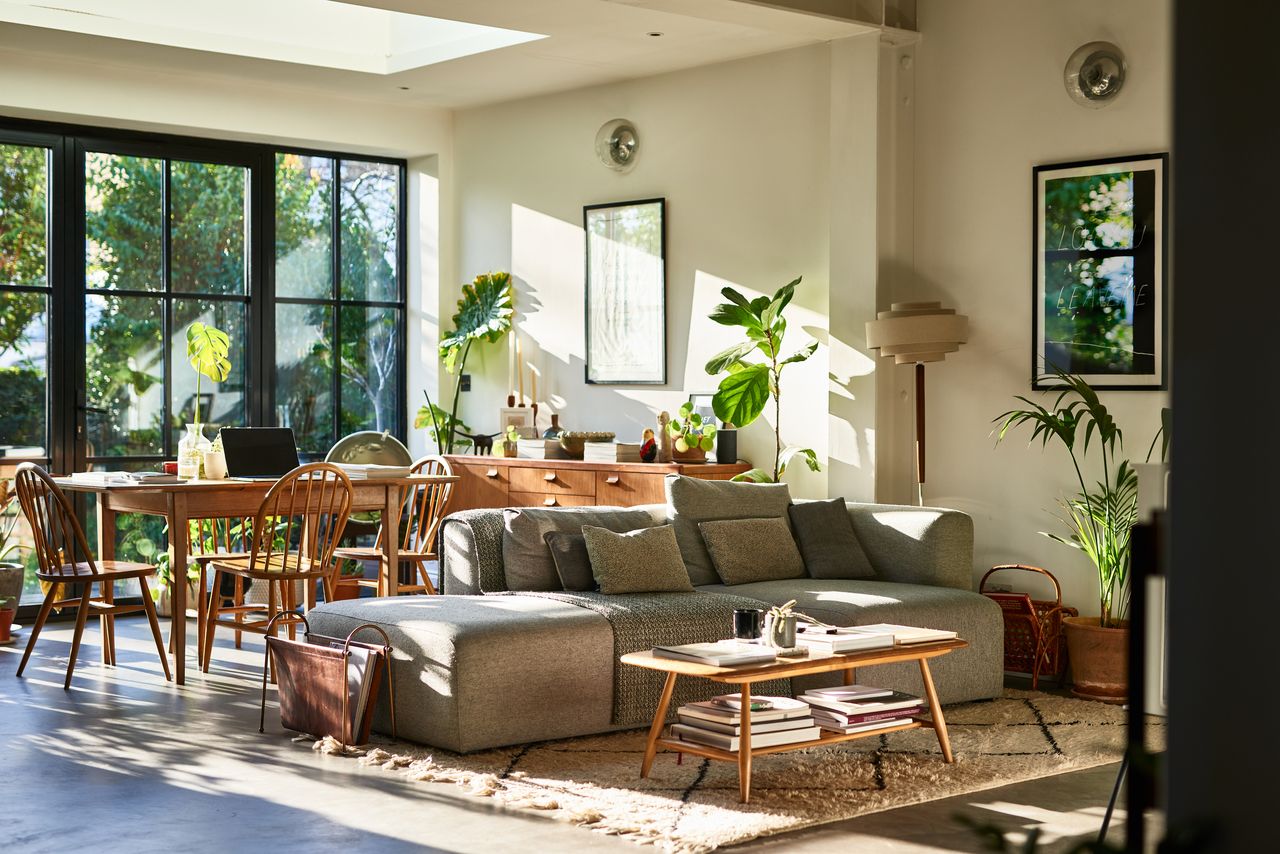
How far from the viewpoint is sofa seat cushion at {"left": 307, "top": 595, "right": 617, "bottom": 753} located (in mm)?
4766

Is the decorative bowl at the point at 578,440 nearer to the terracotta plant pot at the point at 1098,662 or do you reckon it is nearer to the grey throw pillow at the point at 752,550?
the grey throw pillow at the point at 752,550

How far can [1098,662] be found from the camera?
601 cm

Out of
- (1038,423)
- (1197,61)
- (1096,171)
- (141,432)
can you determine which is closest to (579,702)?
(1038,423)

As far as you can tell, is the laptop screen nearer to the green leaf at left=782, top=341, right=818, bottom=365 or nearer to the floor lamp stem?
the green leaf at left=782, top=341, right=818, bottom=365

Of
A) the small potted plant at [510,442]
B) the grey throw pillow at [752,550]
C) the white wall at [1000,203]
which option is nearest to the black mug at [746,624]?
the grey throw pillow at [752,550]

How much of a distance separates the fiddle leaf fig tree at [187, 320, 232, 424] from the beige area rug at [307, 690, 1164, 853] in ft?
11.7

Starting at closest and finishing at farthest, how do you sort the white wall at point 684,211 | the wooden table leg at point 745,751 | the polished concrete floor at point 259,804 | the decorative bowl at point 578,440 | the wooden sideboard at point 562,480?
the polished concrete floor at point 259,804, the wooden table leg at point 745,751, the white wall at point 684,211, the wooden sideboard at point 562,480, the decorative bowl at point 578,440

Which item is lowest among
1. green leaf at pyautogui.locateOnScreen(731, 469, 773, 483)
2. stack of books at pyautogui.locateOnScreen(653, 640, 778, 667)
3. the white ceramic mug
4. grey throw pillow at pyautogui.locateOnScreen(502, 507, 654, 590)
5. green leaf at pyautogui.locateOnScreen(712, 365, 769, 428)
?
stack of books at pyautogui.locateOnScreen(653, 640, 778, 667)

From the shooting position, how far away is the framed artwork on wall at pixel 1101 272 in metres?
6.29

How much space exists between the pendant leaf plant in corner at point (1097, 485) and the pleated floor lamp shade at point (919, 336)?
399mm

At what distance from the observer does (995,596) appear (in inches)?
252

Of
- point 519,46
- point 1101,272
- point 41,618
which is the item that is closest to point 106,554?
point 41,618

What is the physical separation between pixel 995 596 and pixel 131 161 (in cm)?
544

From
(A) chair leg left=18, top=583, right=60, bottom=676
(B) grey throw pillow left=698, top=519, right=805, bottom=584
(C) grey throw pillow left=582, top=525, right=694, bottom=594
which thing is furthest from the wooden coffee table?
(A) chair leg left=18, top=583, right=60, bottom=676
